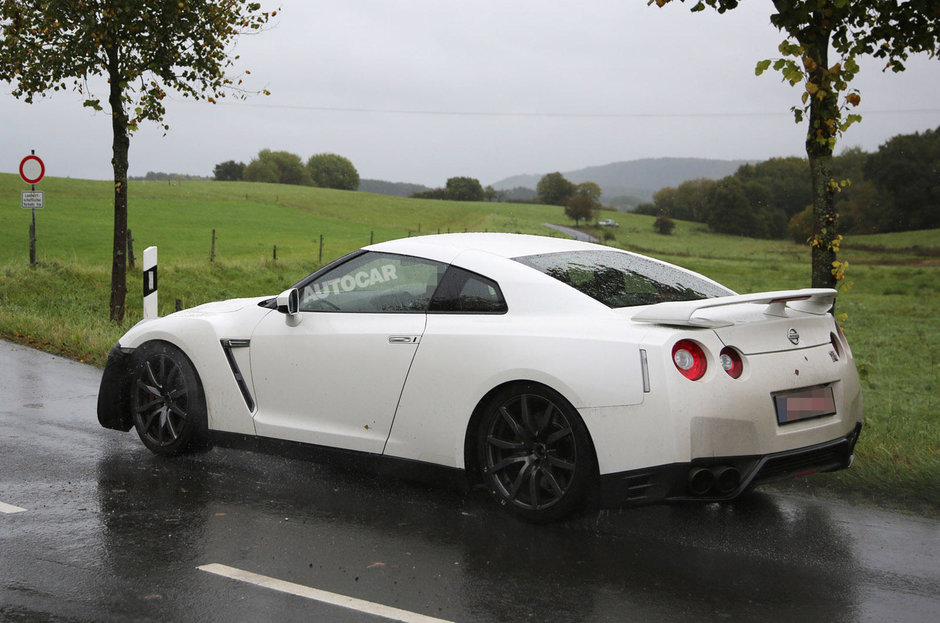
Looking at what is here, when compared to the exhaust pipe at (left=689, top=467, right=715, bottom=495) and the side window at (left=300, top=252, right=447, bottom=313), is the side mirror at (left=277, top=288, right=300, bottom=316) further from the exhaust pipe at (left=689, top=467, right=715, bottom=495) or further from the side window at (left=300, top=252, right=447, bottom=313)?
the exhaust pipe at (left=689, top=467, right=715, bottom=495)

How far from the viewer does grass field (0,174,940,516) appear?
29.8 ft

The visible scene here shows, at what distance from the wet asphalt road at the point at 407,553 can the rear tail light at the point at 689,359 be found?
0.88 metres

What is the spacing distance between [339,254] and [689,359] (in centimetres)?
3968

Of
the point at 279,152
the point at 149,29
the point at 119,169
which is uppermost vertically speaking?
the point at 279,152

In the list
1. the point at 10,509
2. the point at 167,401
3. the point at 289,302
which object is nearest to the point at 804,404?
the point at 289,302

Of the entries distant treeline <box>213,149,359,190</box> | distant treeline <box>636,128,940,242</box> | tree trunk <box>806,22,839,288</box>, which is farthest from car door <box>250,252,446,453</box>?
distant treeline <box>213,149,359,190</box>

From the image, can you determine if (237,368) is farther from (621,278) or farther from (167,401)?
(621,278)

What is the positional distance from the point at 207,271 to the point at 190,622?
31082 millimetres

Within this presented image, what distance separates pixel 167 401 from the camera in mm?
6258

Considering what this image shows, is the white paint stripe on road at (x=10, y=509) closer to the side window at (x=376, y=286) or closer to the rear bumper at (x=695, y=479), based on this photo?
the side window at (x=376, y=286)

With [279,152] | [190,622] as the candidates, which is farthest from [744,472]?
[279,152]

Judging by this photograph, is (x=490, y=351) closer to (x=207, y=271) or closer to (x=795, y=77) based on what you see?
(x=795, y=77)

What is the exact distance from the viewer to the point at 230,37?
53.6 ft

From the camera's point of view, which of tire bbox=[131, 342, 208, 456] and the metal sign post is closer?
tire bbox=[131, 342, 208, 456]
